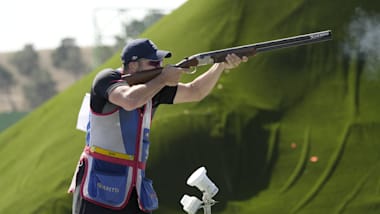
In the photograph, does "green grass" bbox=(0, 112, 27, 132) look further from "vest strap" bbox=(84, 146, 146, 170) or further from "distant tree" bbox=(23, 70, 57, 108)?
"distant tree" bbox=(23, 70, 57, 108)

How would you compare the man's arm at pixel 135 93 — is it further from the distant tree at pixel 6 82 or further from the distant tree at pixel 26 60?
the distant tree at pixel 26 60

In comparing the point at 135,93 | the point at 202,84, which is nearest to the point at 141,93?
the point at 135,93

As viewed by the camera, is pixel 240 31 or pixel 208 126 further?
pixel 240 31

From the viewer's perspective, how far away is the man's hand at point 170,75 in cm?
607

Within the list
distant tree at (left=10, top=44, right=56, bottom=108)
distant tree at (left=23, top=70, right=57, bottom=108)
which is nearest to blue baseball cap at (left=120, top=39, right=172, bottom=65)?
distant tree at (left=10, top=44, right=56, bottom=108)

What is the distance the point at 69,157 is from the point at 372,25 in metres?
3.82

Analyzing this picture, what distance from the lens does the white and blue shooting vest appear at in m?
6.06

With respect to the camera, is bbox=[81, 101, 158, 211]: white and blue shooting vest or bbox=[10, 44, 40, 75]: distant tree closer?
bbox=[81, 101, 158, 211]: white and blue shooting vest

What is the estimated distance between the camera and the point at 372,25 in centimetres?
1055

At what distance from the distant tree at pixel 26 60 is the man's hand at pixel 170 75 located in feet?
307

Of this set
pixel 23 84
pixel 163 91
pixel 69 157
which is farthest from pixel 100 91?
pixel 23 84

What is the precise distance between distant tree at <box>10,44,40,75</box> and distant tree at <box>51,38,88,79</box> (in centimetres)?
211

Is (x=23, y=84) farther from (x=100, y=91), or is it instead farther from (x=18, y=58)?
(x=100, y=91)

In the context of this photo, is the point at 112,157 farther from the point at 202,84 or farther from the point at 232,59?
the point at 232,59
